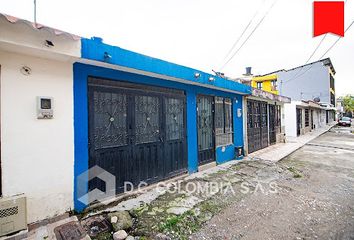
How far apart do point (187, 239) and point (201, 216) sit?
Result: 2.24ft

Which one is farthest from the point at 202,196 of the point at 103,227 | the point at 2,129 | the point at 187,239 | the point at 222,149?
the point at 2,129

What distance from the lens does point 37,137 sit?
10.0 ft

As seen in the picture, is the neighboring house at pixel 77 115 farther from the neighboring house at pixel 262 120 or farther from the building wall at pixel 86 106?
the neighboring house at pixel 262 120

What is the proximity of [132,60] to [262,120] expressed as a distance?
876 cm

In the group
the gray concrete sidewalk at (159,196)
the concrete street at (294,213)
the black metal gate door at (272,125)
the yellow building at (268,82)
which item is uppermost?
the yellow building at (268,82)

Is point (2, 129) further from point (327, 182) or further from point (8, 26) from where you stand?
point (327, 182)

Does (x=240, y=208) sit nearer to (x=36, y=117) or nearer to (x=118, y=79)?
(x=118, y=79)

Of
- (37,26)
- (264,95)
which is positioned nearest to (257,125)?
(264,95)

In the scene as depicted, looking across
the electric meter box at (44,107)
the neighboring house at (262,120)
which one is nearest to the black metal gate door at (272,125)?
the neighboring house at (262,120)

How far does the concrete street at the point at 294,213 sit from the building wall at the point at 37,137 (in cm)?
250

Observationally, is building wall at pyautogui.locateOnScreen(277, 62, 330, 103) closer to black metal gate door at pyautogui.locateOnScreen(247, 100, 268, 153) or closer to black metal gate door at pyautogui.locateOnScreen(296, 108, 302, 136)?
black metal gate door at pyautogui.locateOnScreen(296, 108, 302, 136)

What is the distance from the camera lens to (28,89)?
298 centimetres

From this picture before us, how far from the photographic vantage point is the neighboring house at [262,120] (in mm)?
9148

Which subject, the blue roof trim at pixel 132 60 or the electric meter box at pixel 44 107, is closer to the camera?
the electric meter box at pixel 44 107
